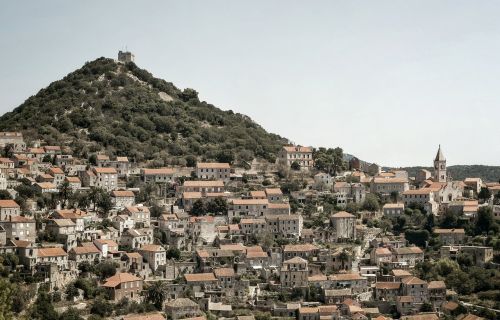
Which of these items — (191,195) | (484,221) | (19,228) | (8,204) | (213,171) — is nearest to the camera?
(19,228)

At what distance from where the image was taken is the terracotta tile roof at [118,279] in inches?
2026

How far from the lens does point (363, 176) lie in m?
79.7

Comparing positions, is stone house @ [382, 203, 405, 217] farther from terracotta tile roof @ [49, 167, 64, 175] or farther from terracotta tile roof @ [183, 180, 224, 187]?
terracotta tile roof @ [49, 167, 64, 175]

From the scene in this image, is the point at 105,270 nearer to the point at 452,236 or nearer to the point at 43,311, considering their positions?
the point at 43,311

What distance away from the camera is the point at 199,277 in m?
55.1

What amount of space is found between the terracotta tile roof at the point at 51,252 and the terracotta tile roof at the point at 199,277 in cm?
846

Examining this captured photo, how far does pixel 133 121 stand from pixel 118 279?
126ft

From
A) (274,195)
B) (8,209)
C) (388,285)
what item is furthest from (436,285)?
(8,209)

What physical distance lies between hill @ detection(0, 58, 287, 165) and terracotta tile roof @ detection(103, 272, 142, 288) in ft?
80.3

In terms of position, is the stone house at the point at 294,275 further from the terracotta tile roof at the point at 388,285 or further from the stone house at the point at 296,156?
the stone house at the point at 296,156

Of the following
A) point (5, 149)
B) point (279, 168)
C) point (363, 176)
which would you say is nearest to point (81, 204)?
point (5, 149)

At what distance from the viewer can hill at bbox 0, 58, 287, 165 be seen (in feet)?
262

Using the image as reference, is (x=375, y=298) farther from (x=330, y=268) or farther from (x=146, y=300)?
(x=146, y=300)

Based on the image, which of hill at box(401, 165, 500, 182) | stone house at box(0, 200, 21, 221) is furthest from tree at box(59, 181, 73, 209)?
hill at box(401, 165, 500, 182)
